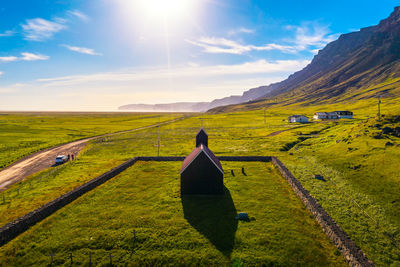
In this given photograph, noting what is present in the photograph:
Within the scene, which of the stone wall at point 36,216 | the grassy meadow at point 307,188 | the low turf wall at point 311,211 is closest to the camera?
the low turf wall at point 311,211

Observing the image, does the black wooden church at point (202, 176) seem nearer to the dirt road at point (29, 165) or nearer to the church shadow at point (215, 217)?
the church shadow at point (215, 217)

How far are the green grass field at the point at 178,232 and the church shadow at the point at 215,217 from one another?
0.10 meters

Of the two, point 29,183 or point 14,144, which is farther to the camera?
point 14,144

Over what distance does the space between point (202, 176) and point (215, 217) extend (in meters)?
7.47

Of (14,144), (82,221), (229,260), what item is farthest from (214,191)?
(14,144)

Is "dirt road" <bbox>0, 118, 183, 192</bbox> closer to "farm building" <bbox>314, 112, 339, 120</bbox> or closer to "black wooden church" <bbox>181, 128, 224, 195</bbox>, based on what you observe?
"black wooden church" <bbox>181, 128, 224, 195</bbox>

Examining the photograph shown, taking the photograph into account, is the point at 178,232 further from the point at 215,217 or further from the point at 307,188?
the point at 307,188

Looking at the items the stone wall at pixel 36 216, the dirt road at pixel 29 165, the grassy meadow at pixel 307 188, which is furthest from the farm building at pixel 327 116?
the stone wall at pixel 36 216

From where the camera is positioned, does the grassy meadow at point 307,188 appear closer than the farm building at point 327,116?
Yes

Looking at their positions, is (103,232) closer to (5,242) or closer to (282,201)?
(5,242)

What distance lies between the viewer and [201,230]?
77.6 ft

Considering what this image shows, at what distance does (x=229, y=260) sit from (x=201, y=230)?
5.16 metres

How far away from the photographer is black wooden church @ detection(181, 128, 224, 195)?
104 feet

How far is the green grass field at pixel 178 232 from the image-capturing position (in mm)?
19734
